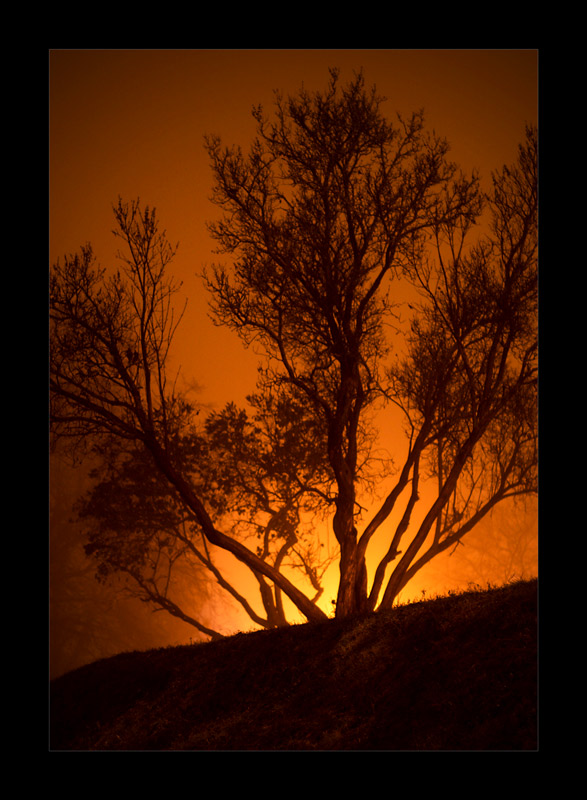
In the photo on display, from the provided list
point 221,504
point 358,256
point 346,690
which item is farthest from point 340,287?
point 346,690

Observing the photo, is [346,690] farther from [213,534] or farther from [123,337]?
[123,337]

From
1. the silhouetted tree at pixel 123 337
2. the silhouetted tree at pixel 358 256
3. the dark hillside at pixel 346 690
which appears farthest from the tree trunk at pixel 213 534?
the dark hillside at pixel 346 690

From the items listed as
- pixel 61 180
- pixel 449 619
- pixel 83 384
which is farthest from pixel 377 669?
pixel 61 180

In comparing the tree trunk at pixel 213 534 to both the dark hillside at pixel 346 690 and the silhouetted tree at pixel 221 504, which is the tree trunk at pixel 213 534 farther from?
the silhouetted tree at pixel 221 504

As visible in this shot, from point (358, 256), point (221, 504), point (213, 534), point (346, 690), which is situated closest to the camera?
point (346, 690)

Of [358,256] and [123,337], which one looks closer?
[358,256]

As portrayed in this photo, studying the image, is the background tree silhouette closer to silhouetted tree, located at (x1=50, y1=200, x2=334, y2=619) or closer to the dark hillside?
silhouetted tree, located at (x1=50, y1=200, x2=334, y2=619)

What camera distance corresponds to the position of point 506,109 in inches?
370

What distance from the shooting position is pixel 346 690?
24.2 ft

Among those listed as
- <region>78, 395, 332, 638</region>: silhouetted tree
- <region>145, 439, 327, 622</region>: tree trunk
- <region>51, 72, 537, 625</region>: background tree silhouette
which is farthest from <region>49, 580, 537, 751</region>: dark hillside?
<region>78, 395, 332, 638</region>: silhouetted tree

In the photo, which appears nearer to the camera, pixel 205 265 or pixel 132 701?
pixel 132 701

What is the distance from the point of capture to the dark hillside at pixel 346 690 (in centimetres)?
632
